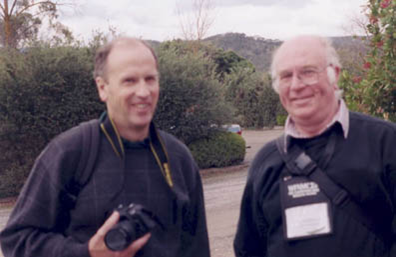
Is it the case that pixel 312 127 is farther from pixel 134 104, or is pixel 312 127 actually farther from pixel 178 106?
pixel 178 106

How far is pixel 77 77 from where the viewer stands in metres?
14.5

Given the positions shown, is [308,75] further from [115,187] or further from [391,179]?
[115,187]

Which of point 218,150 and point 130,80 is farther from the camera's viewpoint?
point 218,150

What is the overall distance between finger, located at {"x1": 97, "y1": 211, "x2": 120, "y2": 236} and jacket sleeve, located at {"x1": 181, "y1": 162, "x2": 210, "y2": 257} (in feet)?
1.22

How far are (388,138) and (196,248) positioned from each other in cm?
101

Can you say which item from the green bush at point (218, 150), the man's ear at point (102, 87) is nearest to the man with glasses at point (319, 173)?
the man's ear at point (102, 87)

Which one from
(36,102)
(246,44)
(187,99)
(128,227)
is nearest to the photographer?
(128,227)

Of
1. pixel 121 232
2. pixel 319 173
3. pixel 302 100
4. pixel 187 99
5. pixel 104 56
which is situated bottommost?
pixel 187 99

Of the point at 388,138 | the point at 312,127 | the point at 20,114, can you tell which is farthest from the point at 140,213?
the point at 20,114

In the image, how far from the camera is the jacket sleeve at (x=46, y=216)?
238cm

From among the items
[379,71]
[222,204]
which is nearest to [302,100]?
[379,71]

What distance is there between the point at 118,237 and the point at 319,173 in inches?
36.2

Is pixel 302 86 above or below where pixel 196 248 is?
above

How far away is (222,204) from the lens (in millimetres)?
11453
